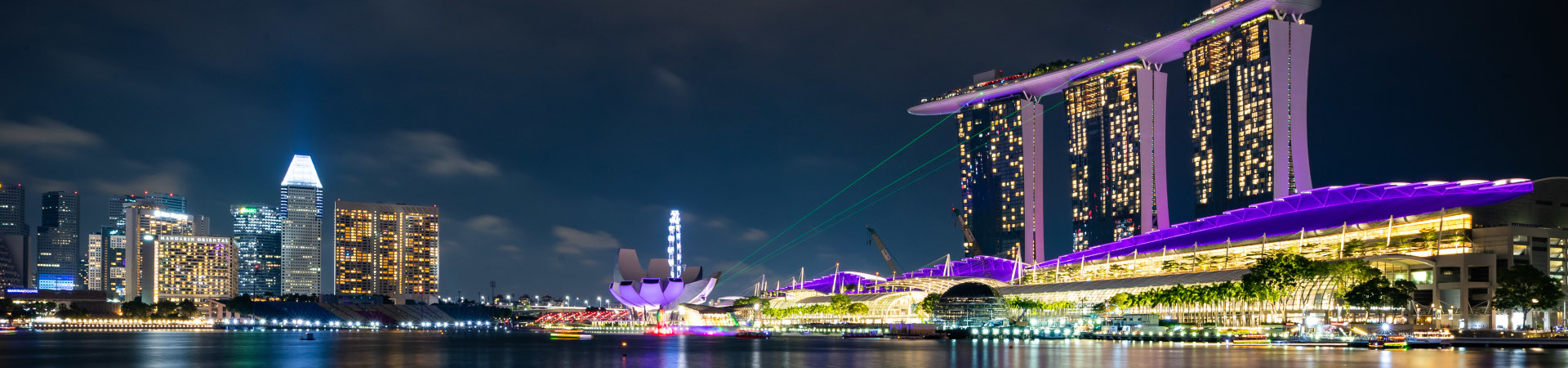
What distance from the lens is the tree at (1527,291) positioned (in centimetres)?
10831

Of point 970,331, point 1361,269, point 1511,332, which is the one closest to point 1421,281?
point 1361,269

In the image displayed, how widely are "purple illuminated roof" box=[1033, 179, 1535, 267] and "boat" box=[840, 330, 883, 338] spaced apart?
38341mm

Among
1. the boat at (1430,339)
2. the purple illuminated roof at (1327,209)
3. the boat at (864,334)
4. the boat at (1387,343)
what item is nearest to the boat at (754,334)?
the boat at (864,334)

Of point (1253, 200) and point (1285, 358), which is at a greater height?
point (1253, 200)

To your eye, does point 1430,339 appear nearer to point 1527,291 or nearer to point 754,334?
point 1527,291

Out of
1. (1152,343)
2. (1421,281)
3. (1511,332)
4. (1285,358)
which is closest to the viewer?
(1285,358)

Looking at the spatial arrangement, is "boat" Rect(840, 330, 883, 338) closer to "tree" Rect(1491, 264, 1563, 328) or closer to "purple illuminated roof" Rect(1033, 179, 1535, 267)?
"purple illuminated roof" Rect(1033, 179, 1535, 267)

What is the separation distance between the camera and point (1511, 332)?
104 metres

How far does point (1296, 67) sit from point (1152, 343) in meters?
90.6

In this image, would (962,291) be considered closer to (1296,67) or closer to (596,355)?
(1296,67)

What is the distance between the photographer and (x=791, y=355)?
10525 centimetres

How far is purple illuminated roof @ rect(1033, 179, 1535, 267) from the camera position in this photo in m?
133

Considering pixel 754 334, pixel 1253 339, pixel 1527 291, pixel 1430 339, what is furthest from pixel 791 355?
pixel 754 334

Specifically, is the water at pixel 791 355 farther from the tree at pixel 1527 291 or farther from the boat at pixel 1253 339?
the tree at pixel 1527 291
